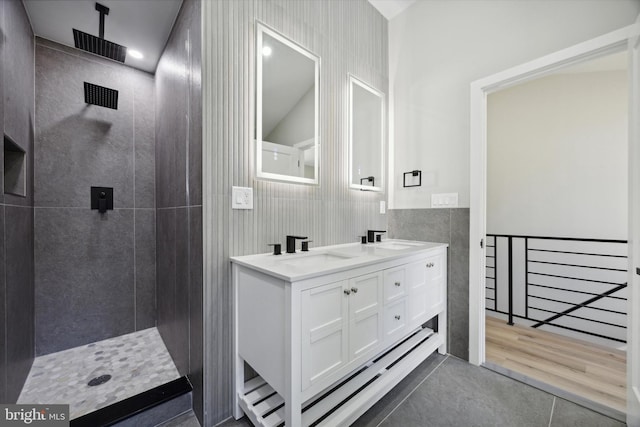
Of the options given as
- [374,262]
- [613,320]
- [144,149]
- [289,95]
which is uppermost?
[289,95]

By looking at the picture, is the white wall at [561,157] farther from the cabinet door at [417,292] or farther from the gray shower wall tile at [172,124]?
the gray shower wall tile at [172,124]

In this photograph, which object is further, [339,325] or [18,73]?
[18,73]

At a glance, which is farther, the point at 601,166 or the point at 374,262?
the point at 601,166

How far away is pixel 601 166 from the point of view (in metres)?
2.92

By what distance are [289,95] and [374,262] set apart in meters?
1.28

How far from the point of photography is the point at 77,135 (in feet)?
6.85

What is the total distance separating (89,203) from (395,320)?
8.80ft

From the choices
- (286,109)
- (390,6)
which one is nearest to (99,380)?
(286,109)

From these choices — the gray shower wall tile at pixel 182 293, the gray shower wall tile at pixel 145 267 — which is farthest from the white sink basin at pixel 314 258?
the gray shower wall tile at pixel 145 267

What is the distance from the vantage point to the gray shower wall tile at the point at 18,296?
131 centimetres

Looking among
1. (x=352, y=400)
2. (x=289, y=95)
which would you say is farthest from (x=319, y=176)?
(x=352, y=400)

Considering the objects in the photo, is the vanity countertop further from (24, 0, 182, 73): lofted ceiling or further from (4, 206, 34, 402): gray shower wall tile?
(24, 0, 182, 73): lofted ceiling

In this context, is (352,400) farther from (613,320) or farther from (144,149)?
(613,320)

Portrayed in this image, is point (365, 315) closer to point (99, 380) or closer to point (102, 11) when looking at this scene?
point (99, 380)
